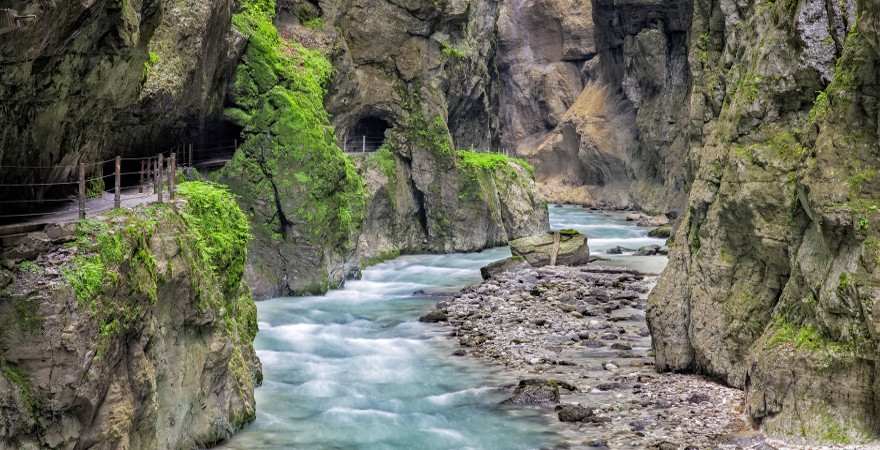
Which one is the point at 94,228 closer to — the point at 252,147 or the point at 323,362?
the point at 323,362

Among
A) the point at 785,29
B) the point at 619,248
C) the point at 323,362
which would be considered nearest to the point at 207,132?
the point at 323,362

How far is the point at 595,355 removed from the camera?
870 inches

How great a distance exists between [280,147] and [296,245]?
347 cm

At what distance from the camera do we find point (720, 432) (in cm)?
1498

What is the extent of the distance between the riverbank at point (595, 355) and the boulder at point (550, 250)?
1.18 metres

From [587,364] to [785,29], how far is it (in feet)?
29.0

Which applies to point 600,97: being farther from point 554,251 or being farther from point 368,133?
point 554,251

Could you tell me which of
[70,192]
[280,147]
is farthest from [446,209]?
[70,192]

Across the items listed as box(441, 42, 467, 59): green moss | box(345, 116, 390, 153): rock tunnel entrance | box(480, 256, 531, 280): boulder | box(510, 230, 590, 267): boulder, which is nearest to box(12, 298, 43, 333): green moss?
box(480, 256, 531, 280): boulder

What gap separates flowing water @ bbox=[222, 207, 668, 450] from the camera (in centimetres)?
1620

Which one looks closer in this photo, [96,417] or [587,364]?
[96,417]

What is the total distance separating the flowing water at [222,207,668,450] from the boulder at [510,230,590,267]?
806 cm

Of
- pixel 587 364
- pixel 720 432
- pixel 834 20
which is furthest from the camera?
pixel 587 364

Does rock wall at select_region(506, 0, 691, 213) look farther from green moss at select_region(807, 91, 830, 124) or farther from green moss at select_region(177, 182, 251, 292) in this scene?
green moss at select_region(177, 182, 251, 292)
